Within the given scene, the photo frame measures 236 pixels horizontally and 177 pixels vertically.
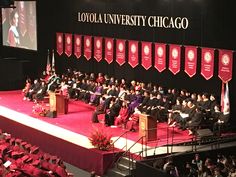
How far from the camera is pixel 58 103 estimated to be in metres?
21.9

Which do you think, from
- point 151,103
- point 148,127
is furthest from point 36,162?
point 151,103

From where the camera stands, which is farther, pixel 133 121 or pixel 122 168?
pixel 133 121

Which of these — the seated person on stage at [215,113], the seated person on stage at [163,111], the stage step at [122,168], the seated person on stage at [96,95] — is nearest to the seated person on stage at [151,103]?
the seated person on stage at [163,111]

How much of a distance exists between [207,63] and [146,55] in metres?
3.17

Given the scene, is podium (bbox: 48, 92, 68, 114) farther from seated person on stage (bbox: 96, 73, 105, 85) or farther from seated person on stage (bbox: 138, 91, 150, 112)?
seated person on stage (bbox: 138, 91, 150, 112)

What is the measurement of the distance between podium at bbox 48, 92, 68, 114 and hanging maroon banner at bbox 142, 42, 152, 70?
10.6 ft

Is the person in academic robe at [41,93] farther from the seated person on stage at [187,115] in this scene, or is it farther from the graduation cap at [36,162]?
the graduation cap at [36,162]

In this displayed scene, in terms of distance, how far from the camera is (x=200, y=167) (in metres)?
14.2

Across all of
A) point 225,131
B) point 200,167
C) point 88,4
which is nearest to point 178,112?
point 225,131

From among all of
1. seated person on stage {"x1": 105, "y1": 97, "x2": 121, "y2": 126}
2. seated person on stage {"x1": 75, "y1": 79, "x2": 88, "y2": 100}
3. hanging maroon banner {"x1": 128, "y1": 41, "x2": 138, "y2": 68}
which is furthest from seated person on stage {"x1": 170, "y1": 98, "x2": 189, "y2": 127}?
seated person on stage {"x1": 75, "y1": 79, "x2": 88, "y2": 100}

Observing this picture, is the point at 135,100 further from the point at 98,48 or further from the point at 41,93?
the point at 41,93

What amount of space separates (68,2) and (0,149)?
13229mm

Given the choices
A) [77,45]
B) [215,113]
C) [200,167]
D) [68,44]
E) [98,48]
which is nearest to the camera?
[200,167]

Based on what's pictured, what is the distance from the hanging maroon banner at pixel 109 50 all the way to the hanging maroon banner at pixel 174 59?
3.69m
